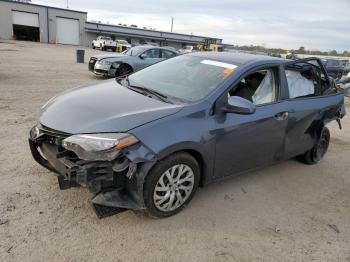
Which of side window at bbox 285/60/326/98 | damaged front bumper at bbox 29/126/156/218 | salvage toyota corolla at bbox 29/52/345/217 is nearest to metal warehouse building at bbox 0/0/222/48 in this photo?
side window at bbox 285/60/326/98

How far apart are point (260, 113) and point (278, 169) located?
149 centimetres

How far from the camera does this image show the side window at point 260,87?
4004 mm

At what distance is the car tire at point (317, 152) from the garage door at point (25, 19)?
5118cm

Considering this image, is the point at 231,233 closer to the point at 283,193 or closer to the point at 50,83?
the point at 283,193

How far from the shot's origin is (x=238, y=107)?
11.1 ft

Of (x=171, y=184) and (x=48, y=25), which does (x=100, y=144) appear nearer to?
(x=171, y=184)

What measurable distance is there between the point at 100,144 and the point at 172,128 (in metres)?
0.67

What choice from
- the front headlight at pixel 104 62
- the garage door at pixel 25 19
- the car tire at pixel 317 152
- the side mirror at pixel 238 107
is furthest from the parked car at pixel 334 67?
the garage door at pixel 25 19

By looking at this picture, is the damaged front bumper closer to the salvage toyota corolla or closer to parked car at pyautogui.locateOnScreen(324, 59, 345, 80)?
the salvage toyota corolla

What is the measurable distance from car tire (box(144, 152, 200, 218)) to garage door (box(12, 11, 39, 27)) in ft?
171

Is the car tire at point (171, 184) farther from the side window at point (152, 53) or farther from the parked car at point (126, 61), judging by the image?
the side window at point (152, 53)

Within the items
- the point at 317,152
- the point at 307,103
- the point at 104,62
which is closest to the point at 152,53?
the point at 104,62

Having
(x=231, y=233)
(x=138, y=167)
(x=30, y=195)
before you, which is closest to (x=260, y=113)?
(x=231, y=233)

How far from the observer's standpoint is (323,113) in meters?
4.95
